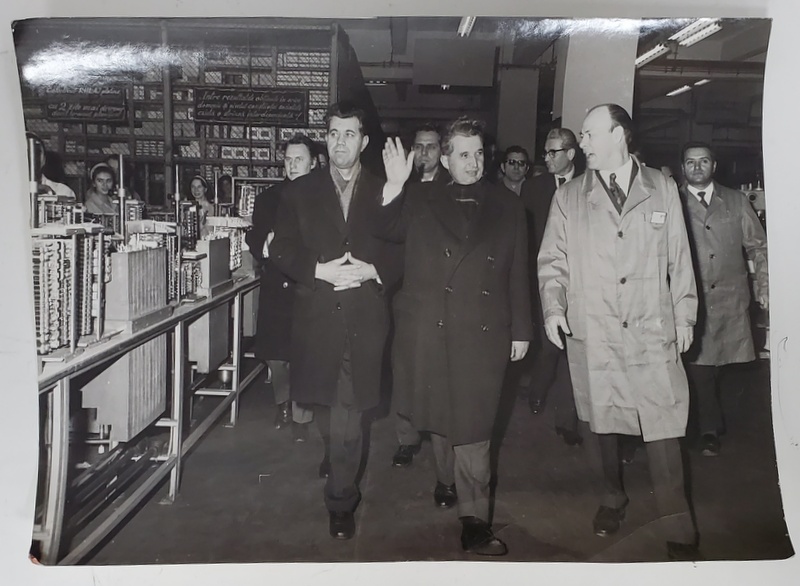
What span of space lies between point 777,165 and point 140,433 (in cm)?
192

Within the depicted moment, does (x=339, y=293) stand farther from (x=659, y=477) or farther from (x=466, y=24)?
(x=659, y=477)

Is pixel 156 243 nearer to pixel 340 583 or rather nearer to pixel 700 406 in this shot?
pixel 340 583

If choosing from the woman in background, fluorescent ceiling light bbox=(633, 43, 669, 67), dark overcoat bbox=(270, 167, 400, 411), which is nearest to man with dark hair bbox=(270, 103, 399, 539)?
dark overcoat bbox=(270, 167, 400, 411)

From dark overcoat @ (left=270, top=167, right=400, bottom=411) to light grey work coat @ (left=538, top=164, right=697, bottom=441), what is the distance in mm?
452

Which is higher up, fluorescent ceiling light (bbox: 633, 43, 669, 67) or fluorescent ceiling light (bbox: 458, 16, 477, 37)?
fluorescent ceiling light (bbox: 458, 16, 477, 37)

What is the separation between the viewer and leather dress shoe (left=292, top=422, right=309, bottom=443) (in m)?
1.73

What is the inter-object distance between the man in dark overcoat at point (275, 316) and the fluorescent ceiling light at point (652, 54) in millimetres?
994

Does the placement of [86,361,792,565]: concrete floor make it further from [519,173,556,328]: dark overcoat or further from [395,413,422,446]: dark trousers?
[519,173,556,328]: dark overcoat

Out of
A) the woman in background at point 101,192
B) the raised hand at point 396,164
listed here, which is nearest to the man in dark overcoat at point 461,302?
the raised hand at point 396,164

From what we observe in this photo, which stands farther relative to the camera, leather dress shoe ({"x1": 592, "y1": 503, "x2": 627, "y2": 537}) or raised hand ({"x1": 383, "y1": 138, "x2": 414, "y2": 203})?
leather dress shoe ({"x1": 592, "y1": 503, "x2": 627, "y2": 537})

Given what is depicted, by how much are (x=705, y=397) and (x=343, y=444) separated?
99 cm

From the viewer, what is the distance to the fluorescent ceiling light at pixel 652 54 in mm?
1694

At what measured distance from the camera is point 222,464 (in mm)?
1744

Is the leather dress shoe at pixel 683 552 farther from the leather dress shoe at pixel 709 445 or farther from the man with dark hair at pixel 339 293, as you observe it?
the man with dark hair at pixel 339 293
